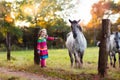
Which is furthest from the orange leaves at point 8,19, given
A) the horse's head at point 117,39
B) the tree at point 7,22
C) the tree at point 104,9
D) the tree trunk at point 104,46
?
the tree trunk at point 104,46

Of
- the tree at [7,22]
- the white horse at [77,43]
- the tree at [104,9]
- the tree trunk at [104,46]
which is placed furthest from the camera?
the tree at [7,22]

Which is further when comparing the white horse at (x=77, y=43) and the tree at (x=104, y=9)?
the tree at (x=104, y=9)

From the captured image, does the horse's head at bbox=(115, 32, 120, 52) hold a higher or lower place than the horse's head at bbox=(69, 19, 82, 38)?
lower

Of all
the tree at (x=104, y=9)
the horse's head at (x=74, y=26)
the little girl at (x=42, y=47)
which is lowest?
the little girl at (x=42, y=47)

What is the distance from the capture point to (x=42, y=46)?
13.8 m

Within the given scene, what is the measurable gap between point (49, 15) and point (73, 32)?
7.97ft

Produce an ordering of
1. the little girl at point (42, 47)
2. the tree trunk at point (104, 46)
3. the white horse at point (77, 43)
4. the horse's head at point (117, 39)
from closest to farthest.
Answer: the tree trunk at point (104, 46)
the white horse at point (77, 43)
the horse's head at point (117, 39)
the little girl at point (42, 47)

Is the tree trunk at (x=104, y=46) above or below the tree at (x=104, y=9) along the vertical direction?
below

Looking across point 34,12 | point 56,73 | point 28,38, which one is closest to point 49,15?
point 34,12

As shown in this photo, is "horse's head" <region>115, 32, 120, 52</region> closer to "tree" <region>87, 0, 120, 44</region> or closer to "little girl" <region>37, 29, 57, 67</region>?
"tree" <region>87, 0, 120, 44</region>

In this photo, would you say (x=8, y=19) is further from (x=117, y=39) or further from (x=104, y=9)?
(x=117, y=39)

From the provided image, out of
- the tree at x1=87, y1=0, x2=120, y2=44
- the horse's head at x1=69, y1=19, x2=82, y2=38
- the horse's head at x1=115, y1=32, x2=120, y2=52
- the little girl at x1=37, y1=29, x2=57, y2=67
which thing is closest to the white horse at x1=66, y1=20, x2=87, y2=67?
the horse's head at x1=69, y1=19, x2=82, y2=38

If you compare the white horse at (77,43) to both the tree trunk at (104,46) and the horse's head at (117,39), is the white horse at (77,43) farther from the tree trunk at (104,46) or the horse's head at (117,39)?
the tree trunk at (104,46)

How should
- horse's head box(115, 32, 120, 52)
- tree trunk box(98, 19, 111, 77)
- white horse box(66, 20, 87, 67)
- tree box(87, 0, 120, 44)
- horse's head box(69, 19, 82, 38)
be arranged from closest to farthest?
1. tree trunk box(98, 19, 111, 77)
2. horse's head box(69, 19, 82, 38)
3. white horse box(66, 20, 87, 67)
4. horse's head box(115, 32, 120, 52)
5. tree box(87, 0, 120, 44)
